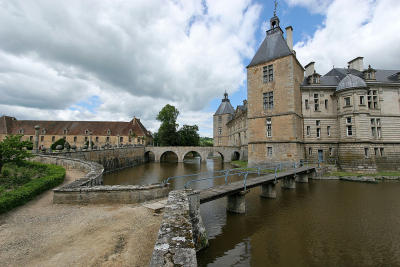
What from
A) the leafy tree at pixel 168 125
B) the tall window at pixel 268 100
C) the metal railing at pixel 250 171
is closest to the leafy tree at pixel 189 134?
the leafy tree at pixel 168 125

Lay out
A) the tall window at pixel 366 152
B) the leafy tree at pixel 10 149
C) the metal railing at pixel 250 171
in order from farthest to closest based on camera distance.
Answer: the tall window at pixel 366 152 < the metal railing at pixel 250 171 < the leafy tree at pixel 10 149

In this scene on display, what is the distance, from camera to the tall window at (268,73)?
2157 centimetres

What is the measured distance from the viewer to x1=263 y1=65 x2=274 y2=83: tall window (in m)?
21.6

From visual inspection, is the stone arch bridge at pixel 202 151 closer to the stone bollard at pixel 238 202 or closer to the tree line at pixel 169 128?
the tree line at pixel 169 128

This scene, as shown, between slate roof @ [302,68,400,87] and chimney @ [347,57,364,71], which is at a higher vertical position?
chimney @ [347,57,364,71]

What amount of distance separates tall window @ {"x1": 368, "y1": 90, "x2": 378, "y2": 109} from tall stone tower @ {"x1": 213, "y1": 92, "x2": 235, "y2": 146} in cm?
3268

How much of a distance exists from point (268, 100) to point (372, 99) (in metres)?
10.3

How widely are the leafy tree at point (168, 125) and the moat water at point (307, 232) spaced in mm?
33031

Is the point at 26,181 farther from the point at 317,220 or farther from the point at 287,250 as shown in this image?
the point at 317,220

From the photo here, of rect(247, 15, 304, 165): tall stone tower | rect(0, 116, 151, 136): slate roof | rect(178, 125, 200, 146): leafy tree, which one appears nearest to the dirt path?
rect(247, 15, 304, 165): tall stone tower

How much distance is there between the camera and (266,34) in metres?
24.5

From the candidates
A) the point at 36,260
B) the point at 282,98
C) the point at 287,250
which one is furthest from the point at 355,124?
the point at 36,260

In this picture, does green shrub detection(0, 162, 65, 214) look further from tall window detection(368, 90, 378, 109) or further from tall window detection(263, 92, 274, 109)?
tall window detection(368, 90, 378, 109)

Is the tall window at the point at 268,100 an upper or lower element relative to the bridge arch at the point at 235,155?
upper
